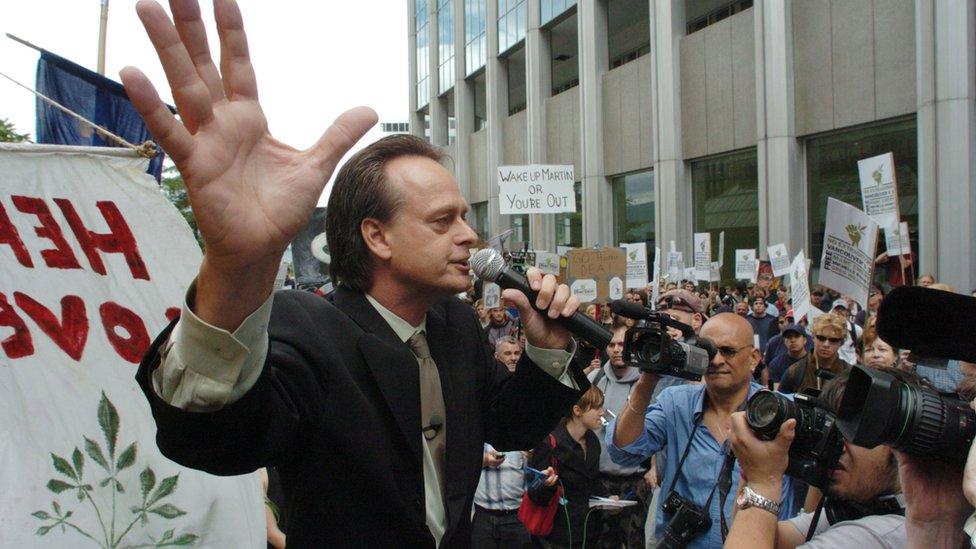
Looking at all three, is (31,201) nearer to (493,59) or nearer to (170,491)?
(170,491)

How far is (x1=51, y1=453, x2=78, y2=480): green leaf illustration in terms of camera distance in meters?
2.47

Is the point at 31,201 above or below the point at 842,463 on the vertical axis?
above

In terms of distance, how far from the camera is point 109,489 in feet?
8.26

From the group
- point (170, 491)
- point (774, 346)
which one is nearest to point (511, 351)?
point (774, 346)

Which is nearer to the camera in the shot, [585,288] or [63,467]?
[63,467]

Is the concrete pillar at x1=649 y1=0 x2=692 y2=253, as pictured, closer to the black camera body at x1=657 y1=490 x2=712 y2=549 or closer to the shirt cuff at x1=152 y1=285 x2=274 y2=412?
the black camera body at x1=657 y1=490 x2=712 y2=549

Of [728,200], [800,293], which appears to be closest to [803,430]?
[800,293]

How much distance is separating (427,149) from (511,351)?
16.7ft

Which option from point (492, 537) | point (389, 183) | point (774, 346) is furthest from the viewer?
point (774, 346)

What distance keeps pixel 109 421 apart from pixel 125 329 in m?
0.31

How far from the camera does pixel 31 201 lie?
263 cm

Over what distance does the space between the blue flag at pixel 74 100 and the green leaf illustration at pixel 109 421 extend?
1786mm

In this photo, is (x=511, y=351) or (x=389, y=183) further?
(x=511, y=351)

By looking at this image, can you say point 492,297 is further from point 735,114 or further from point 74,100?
point 735,114
